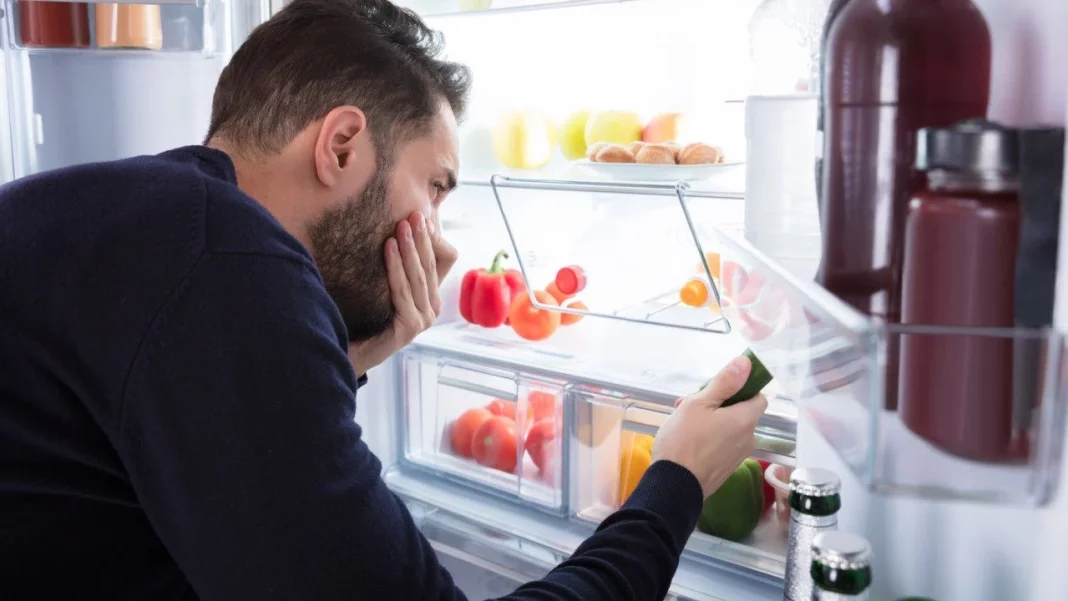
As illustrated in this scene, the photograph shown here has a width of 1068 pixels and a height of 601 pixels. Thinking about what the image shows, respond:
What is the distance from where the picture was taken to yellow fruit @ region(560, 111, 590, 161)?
179cm

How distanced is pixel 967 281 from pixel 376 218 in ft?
2.73

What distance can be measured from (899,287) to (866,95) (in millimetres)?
124

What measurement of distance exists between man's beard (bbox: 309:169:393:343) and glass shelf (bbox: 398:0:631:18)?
20.0 inches

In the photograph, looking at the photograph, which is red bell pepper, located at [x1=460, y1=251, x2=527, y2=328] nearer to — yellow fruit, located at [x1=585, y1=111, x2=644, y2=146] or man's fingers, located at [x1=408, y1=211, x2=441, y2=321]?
yellow fruit, located at [x1=585, y1=111, x2=644, y2=146]

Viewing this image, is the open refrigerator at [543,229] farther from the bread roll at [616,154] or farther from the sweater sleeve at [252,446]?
the sweater sleeve at [252,446]

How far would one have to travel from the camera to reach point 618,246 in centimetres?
186

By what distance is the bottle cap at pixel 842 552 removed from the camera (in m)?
0.72

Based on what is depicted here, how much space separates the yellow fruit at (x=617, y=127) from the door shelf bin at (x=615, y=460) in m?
0.44

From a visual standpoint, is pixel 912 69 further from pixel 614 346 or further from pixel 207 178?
pixel 614 346

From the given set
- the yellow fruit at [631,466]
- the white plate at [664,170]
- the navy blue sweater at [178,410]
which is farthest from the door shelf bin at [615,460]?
the navy blue sweater at [178,410]

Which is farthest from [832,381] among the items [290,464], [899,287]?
[290,464]

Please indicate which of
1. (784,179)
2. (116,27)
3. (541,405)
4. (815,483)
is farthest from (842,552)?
(116,27)

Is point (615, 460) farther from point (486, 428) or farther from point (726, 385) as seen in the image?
point (726, 385)

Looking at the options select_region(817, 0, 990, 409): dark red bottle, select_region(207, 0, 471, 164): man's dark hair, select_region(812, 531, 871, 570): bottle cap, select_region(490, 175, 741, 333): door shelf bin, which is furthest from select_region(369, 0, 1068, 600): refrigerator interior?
select_region(207, 0, 471, 164): man's dark hair
